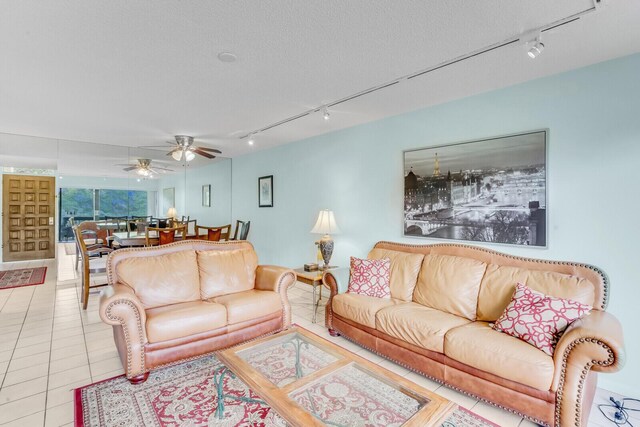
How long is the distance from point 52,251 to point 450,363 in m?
8.53

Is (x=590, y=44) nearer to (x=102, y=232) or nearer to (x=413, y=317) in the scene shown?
(x=413, y=317)

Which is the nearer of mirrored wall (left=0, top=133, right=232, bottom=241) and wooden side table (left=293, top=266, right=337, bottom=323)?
wooden side table (left=293, top=266, right=337, bottom=323)

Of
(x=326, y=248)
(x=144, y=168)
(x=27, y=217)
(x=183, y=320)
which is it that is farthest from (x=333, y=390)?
(x=27, y=217)

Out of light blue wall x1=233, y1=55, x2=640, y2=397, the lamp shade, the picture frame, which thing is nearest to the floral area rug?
light blue wall x1=233, y1=55, x2=640, y2=397

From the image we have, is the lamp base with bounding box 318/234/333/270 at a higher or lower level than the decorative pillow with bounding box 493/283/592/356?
higher

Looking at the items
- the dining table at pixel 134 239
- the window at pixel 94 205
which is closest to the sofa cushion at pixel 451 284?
the dining table at pixel 134 239

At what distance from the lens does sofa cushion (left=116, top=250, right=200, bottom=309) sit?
275 cm

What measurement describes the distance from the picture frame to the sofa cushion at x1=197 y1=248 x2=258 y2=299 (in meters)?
3.26

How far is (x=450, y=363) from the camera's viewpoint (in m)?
2.19

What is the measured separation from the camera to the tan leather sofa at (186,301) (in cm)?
233

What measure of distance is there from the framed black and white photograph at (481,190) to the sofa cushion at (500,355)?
1.02 metres

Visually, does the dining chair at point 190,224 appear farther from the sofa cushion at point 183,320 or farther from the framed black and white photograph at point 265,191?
the sofa cushion at point 183,320

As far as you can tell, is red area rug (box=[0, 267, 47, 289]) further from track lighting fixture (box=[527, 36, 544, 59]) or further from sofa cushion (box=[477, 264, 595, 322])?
track lighting fixture (box=[527, 36, 544, 59])

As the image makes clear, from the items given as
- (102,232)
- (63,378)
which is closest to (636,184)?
(63,378)
